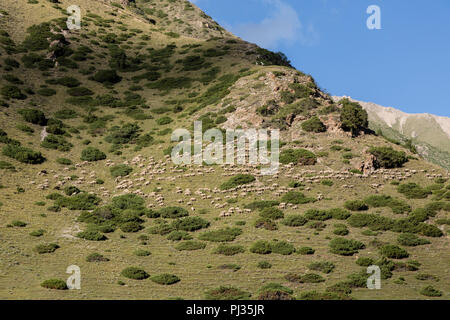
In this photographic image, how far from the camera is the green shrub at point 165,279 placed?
3666 centimetres

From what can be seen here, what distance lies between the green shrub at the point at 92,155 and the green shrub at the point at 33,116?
11598 mm

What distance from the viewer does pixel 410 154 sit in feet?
212

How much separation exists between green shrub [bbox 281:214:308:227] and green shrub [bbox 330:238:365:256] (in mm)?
4955

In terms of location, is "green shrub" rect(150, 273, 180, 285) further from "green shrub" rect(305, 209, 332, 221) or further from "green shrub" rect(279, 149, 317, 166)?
"green shrub" rect(279, 149, 317, 166)

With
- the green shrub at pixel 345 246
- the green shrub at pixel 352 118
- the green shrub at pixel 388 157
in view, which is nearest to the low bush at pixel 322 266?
the green shrub at pixel 345 246

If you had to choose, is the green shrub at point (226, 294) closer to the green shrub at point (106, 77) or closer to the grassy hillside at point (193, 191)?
the grassy hillside at point (193, 191)

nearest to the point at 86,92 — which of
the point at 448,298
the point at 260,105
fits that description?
the point at 260,105

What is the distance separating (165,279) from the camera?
121 feet

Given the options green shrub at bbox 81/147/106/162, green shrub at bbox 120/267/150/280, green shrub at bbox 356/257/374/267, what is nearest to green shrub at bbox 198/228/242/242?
green shrub at bbox 120/267/150/280

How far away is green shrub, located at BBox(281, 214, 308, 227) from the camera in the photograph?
4794 cm

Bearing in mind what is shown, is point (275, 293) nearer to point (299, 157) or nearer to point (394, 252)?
point (394, 252)

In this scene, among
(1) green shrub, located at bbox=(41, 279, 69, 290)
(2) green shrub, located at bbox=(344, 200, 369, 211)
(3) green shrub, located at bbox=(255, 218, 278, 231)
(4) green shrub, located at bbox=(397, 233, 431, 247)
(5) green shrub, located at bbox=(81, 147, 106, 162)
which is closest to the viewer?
(1) green shrub, located at bbox=(41, 279, 69, 290)

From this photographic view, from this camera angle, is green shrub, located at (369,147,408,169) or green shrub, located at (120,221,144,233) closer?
green shrub, located at (120,221,144,233)

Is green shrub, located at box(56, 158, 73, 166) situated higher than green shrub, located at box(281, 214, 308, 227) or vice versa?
green shrub, located at box(56, 158, 73, 166)
